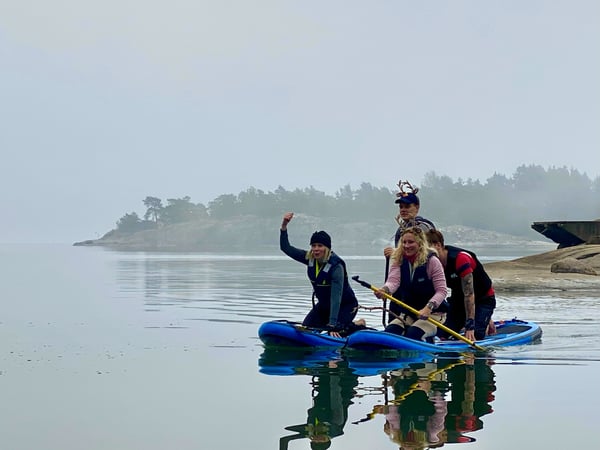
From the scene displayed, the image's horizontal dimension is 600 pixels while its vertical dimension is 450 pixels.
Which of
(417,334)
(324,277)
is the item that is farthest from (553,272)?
(417,334)

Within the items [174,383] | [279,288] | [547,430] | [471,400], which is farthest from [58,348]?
[279,288]

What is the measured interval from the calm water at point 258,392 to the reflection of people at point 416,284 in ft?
2.31

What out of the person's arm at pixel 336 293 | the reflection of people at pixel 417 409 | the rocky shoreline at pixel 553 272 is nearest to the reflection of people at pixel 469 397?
the reflection of people at pixel 417 409

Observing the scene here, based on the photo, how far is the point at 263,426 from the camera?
8.69m

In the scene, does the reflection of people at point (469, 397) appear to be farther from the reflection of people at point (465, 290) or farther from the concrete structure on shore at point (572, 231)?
the concrete structure on shore at point (572, 231)

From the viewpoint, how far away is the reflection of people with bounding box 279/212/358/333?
1391 centimetres

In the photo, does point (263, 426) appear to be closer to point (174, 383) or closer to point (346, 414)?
point (346, 414)

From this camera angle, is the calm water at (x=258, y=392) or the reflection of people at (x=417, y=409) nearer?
the reflection of people at (x=417, y=409)

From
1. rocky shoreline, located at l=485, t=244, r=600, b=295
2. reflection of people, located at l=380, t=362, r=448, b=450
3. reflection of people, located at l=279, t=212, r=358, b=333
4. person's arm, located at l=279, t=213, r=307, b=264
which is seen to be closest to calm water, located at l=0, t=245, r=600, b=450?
reflection of people, located at l=380, t=362, r=448, b=450

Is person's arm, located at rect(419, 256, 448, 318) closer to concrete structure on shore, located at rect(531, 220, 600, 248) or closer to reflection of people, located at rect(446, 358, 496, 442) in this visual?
reflection of people, located at rect(446, 358, 496, 442)

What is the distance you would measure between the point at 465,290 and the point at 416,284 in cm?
73

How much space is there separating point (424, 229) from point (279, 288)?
19.8 m

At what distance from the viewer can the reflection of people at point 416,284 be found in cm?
1273

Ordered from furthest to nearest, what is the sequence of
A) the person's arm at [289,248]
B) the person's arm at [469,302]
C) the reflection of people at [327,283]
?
the person's arm at [289,248] → the reflection of people at [327,283] → the person's arm at [469,302]
